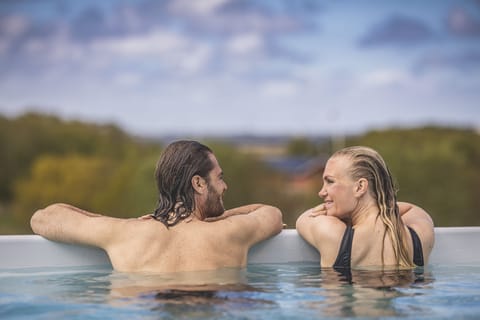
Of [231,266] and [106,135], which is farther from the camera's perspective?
[106,135]

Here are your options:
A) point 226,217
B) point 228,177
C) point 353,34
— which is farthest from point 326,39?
point 226,217

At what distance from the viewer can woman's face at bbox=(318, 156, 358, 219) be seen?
109 inches

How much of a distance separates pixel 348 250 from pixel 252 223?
0.34 m

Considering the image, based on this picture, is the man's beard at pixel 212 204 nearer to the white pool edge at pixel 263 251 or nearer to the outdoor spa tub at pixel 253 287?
the outdoor spa tub at pixel 253 287

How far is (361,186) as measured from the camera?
275 cm

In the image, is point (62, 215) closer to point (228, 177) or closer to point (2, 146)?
point (228, 177)

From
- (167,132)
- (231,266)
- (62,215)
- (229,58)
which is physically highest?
(229,58)

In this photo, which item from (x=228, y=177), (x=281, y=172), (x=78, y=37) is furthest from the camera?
(x=78, y=37)

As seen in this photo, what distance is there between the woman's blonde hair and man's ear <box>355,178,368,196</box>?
13 millimetres

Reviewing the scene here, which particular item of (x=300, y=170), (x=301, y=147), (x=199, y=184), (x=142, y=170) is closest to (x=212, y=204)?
(x=199, y=184)

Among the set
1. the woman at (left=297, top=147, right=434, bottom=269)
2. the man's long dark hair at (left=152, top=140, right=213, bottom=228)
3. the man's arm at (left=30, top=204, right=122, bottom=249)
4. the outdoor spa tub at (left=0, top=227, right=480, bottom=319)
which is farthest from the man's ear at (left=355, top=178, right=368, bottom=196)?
the man's arm at (left=30, top=204, right=122, bottom=249)

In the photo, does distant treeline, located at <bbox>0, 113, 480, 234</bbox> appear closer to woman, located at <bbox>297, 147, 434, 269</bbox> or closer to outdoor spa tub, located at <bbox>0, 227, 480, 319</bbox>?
outdoor spa tub, located at <bbox>0, 227, 480, 319</bbox>

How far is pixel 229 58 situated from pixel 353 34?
472 cm

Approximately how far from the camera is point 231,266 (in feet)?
9.02
